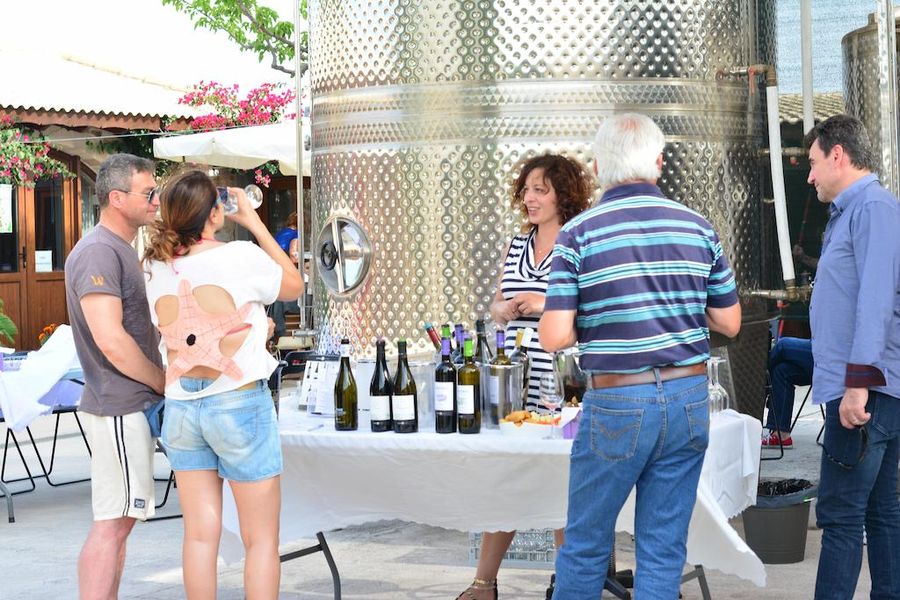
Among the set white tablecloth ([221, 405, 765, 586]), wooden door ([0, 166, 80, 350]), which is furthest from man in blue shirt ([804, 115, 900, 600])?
wooden door ([0, 166, 80, 350])

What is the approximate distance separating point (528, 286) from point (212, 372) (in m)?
1.32

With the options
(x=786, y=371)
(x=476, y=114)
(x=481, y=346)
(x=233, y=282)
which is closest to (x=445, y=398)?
(x=481, y=346)

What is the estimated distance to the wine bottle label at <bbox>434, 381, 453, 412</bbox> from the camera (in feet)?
13.5

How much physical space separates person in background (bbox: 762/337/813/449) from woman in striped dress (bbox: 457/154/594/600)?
388cm

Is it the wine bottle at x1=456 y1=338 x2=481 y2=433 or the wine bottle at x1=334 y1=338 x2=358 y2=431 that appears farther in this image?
the wine bottle at x1=334 y1=338 x2=358 y2=431

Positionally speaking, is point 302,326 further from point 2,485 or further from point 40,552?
point 2,485

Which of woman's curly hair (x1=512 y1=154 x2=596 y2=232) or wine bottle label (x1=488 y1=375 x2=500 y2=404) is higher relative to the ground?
woman's curly hair (x1=512 y1=154 x2=596 y2=232)

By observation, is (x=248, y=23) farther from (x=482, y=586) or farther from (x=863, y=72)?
(x=482, y=586)

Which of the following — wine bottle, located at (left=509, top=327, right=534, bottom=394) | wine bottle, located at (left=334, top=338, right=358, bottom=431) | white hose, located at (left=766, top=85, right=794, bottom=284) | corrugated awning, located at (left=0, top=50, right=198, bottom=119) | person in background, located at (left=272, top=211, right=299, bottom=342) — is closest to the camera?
wine bottle, located at (left=509, top=327, right=534, bottom=394)

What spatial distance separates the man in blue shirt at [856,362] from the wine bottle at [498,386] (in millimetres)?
998

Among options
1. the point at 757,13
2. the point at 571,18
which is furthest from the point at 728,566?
the point at 757,13

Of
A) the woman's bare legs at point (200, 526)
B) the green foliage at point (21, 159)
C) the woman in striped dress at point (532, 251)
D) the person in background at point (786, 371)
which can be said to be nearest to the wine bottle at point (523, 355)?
the woman in striped dress at point (532, 251)

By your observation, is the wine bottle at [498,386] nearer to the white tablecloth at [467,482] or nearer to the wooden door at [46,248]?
the white tablecloth at [467,482]

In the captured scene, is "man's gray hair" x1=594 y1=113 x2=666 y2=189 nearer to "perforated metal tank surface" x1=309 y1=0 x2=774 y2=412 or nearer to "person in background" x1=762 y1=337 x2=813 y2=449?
"perforated metal tank surface" x1=309 y1=0 x2=774 y2=412
